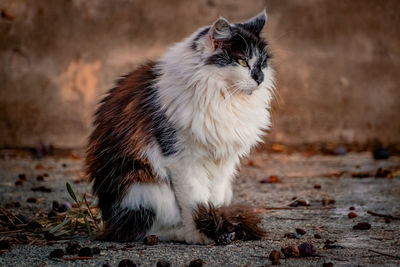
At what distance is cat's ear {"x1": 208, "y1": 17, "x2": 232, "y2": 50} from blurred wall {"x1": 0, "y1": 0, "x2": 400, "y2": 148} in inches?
147

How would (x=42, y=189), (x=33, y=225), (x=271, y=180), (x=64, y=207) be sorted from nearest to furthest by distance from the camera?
1. (x=33, y=225)
2. (x=64, y=207)
3. (x=42, y=189)
4. (x=271, y=180)

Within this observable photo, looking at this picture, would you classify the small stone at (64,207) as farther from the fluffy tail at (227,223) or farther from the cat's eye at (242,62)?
the cat's eye at (242,62)

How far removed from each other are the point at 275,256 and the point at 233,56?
119cm

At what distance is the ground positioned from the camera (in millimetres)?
2898

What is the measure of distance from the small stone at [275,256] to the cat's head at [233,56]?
1005mm

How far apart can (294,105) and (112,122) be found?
405 cm

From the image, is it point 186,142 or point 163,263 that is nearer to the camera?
point 163,263

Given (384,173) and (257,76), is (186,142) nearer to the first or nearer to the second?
(257,76)

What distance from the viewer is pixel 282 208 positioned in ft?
13.7

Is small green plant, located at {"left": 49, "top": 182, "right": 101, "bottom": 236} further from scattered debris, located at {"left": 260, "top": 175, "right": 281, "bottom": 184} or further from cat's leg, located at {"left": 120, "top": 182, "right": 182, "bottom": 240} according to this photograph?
scattered debris, located at {"left": 260, "top": 175, "right": 281, "bottom": 184}

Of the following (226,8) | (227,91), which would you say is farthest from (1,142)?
(227,91)

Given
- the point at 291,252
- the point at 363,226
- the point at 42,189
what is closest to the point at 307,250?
the point at 291,252

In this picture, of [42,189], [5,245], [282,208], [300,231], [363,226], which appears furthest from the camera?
[42,189]

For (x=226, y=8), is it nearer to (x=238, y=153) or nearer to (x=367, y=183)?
(x=367, y=183)
